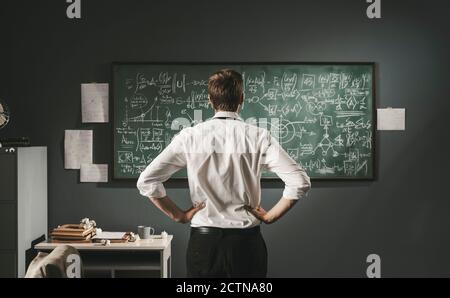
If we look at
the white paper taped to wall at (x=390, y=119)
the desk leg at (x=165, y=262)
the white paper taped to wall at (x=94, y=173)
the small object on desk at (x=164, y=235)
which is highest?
the white paper taped to wall at (x=390, y=119)

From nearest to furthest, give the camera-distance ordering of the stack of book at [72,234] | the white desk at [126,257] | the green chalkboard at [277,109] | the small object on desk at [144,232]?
1. the white desk at [126,257]
2. the stack of book at [72,234]
3. the small object on desk at [144,232]
4. the green chalkboard at [277,109]

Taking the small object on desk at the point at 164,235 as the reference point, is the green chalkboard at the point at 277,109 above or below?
above

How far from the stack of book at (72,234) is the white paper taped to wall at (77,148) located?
1.70 feet

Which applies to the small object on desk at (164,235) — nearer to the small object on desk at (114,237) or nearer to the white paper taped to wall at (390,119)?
the small object on desk at (114,237)

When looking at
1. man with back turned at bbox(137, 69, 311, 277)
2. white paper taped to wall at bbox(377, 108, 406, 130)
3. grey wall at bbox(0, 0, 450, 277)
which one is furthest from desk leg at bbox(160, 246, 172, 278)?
white paper taped to wall at bbox(377, 108, 406, 130)

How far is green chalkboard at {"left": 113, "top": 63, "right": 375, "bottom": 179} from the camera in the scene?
14.1 feet

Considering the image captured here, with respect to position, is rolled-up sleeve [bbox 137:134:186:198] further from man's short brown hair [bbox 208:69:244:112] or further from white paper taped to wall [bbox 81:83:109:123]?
white paper taped to wall [bbox 81:83:109:123]

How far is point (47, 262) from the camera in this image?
2.10m

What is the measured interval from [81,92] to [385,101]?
229 centimetres

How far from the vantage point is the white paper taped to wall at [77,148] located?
170 inches

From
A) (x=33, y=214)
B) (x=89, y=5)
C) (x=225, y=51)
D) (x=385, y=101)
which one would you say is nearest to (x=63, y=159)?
(x=33, y=214)

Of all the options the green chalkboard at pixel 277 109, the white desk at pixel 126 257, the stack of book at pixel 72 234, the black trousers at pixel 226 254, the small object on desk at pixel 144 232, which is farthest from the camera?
the green chalkboard at pixel 277 109

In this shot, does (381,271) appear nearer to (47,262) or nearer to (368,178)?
(368,178)

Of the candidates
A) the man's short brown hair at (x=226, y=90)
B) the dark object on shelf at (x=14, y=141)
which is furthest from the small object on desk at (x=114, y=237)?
the man's short brown hair at (x=226, y=90)
